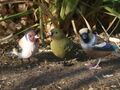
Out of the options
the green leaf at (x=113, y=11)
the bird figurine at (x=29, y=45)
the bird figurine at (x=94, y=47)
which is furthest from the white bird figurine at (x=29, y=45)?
the green leaf at (x=113, y=11)

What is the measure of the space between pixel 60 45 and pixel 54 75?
0.49 m

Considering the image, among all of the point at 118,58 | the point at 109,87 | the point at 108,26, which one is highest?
the point at 108,26

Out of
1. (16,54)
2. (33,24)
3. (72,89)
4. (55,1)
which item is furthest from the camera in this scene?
(33,24)

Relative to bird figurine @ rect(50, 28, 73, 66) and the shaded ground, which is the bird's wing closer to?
the shaded ground

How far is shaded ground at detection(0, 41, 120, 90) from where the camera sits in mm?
5629

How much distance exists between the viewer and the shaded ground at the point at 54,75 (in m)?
5.63

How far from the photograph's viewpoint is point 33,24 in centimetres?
724

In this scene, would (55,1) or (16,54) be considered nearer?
(16,54)

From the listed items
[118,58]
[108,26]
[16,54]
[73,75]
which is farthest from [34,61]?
[108,26]

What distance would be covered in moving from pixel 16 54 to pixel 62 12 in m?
0.97

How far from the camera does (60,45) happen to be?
622cm

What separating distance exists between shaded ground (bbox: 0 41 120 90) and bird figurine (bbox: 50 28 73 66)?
120 millimetres

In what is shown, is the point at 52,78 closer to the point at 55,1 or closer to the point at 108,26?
the point at 55,1

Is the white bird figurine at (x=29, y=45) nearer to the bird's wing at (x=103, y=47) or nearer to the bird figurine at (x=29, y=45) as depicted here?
the bird figurine at (x=29, y=45)
